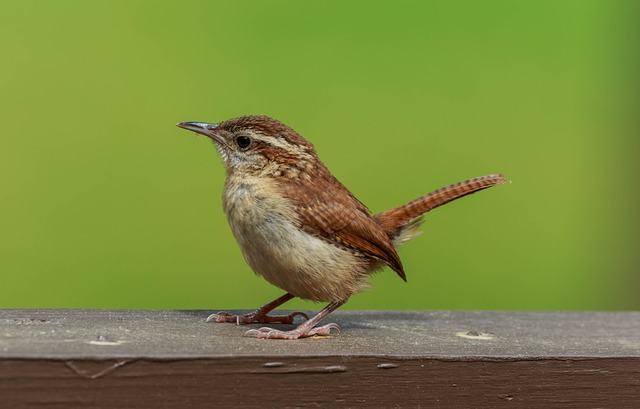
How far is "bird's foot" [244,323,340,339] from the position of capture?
3693 mm

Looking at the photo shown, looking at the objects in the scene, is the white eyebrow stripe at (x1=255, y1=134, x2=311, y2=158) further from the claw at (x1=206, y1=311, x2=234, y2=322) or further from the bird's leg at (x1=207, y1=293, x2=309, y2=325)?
the claw at (x1=206, y1=311, x2=234, y2=322)

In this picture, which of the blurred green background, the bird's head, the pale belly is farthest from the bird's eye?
the blurred green background

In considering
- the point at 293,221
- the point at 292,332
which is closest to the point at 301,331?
the point at 292,332

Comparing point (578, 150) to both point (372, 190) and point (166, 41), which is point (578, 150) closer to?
point (372, 190)

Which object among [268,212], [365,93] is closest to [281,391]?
[268,212]

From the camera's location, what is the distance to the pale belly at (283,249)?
4.05 meters

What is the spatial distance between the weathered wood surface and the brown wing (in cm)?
49

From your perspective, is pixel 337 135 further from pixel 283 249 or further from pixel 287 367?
pixel 287 367

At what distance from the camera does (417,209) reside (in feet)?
15.5

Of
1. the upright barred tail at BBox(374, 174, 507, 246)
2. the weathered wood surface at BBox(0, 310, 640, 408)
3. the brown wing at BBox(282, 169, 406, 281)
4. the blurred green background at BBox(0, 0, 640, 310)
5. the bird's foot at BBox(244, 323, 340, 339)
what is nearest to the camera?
the weathered wood surface at BBox(0, 310, 640, 408)

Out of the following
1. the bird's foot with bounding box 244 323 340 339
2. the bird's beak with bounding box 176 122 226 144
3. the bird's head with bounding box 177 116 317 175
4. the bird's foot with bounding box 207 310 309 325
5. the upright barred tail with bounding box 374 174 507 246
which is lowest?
the bird's foot with bounding box 244 323 340 339

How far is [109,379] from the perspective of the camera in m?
2.93

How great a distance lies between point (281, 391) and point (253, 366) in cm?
12

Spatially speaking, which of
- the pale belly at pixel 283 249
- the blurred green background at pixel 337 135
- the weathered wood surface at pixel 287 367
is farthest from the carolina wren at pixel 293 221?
the blurred green background at pixel 337 135
